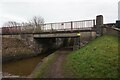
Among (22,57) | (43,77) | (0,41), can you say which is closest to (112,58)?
(43,77)

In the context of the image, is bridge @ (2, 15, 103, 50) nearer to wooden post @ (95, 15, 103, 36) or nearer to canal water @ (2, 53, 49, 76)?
wooden post @ (95, 15, 103, 36)

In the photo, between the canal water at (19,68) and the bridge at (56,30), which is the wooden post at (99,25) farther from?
the canal water at (19,68)

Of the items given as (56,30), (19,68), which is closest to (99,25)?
(56,30)

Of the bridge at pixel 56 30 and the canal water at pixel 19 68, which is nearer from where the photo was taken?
the canal water at pixel 19 68

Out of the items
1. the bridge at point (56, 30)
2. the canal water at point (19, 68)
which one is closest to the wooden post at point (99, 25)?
the bridge at point (56, 30)

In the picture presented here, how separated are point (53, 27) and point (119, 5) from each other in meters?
9.11

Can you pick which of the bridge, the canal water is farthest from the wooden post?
the canal water

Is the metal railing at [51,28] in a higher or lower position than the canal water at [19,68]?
higher

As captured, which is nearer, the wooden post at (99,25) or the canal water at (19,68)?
the canal water at (19,68)

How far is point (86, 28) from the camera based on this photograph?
21062 millimetres

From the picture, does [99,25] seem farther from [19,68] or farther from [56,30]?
[19,68]

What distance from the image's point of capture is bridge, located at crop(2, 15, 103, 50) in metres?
20.7

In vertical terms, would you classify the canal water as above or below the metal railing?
below

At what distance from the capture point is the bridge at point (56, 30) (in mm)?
20719
